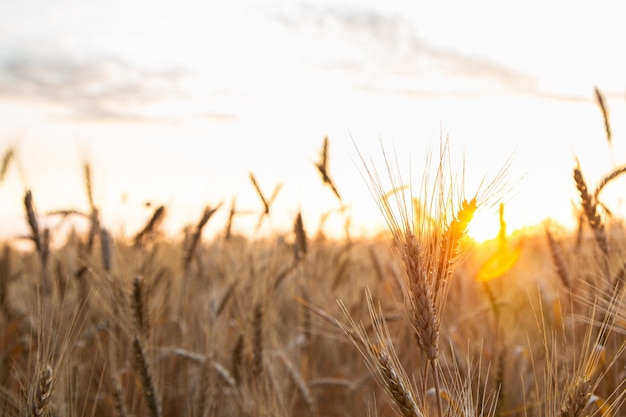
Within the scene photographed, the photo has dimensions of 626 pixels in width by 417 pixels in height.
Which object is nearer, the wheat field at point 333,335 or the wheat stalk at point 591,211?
the wheat field at point 333,335

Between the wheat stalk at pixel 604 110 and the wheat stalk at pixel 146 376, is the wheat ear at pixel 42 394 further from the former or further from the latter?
the wheat stalk at pixel 604 110

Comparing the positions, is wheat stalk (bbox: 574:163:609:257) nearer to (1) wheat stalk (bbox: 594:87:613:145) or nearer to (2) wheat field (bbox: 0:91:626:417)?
(2) wheat field (bbox: 0:91:626:417)

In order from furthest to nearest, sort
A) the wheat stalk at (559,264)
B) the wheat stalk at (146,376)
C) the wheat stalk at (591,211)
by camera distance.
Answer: the wheat stalk at (559,264)
the wheat stalk at (591,211)
the wheat stalk at (146,376)

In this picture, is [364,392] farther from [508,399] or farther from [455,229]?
[455,229]

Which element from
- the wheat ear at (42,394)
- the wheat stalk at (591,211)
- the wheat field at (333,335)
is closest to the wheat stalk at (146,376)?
the wheat field at (333,335)

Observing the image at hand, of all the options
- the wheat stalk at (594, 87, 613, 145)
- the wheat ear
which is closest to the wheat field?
the wheat ear

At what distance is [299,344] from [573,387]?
1940 mm

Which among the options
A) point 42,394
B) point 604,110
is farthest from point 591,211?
point 42,394

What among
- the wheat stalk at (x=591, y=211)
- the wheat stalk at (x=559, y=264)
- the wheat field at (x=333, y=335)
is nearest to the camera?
the wheat field at (x=333, y=335)

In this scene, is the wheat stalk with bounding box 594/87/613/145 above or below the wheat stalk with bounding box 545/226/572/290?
above

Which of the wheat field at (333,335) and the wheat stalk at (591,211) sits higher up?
the wheat stalk at (591,211)

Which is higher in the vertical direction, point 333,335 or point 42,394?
point 42,394

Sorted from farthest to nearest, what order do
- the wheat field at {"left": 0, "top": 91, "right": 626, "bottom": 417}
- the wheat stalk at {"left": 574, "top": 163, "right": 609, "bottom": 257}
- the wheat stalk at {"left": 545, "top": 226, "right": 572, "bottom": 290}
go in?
the wheat stalk at {"left": 545, "top": 226, "right": 572, "bottom": 290} → the wheat stalk at {"left": 574, "top": 163, "right": 609, "bottom": 257} → the wheat field at {"left": 0, "top": 91, "right": 626, "bottom": 417}

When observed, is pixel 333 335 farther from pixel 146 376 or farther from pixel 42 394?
pixel 42 394
